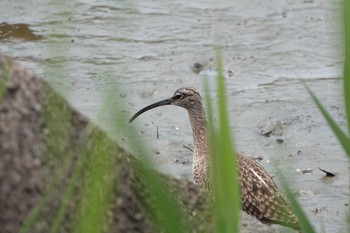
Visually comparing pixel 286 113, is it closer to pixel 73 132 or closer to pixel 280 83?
pixel 280 83

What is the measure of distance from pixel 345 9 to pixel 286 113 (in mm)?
6993

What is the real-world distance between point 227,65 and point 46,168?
7.27 metres

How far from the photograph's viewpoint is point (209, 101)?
309cm

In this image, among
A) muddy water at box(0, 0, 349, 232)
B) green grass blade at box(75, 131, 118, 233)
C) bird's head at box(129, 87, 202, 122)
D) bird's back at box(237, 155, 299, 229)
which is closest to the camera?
green grass blade at box(75, 131, 118, 233)

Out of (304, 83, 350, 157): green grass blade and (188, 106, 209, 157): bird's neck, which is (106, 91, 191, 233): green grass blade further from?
(188, 106, 209, 157): bird's neck

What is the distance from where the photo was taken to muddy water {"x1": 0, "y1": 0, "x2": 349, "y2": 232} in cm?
928

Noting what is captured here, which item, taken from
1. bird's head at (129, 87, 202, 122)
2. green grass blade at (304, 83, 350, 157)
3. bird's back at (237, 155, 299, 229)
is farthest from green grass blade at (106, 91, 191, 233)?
bird's head at (129, 87, 202, 122)

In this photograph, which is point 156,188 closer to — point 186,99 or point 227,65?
point 186,99

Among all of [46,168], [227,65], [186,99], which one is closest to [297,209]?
[46,168]

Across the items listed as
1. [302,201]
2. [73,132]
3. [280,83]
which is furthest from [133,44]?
[73,132]

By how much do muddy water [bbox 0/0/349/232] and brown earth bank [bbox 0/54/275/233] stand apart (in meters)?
4.00

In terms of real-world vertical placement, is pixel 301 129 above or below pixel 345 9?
below

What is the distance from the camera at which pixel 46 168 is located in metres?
3.85

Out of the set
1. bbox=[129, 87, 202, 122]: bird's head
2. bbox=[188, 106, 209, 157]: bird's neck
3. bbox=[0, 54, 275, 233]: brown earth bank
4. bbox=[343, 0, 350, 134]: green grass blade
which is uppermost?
bbox=[343, 0, 350, 134]: green grass blade
